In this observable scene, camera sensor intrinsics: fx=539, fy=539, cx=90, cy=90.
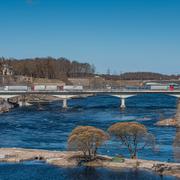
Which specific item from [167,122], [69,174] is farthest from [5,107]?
[69,174]

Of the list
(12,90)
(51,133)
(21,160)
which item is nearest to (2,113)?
(12,90)

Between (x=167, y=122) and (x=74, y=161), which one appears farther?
(x=167, y=122)

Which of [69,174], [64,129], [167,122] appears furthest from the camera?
[167,122]

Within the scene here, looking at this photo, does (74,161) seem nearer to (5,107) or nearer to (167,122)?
(167,122)

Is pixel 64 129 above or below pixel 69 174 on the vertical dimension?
below

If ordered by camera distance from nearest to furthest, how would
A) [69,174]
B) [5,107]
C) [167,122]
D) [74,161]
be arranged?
[69,174] < [74,161] < [167,122] < [5,107]

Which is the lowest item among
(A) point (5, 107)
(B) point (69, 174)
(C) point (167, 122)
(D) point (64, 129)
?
(D) point (64, 129)

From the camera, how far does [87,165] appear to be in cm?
5009

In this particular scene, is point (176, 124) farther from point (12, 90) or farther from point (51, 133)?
point (12, 90)

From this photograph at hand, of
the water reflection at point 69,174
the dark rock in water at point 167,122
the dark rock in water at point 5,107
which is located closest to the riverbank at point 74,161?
the water reflection at point 69,174

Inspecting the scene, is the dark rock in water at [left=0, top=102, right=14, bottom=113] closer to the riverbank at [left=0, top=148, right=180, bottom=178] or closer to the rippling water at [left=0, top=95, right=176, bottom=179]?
the rippling water at [left=0, top=95, right=176, bottom=179]

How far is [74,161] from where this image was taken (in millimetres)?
51375

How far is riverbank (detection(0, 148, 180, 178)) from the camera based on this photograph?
156 feet

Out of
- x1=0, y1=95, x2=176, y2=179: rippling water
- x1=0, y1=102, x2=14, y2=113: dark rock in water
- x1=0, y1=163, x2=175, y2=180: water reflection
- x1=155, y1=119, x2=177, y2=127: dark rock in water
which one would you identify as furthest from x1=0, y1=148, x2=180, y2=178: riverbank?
x1=0, y1=102, x2=14, y2=113: dark rock in water
